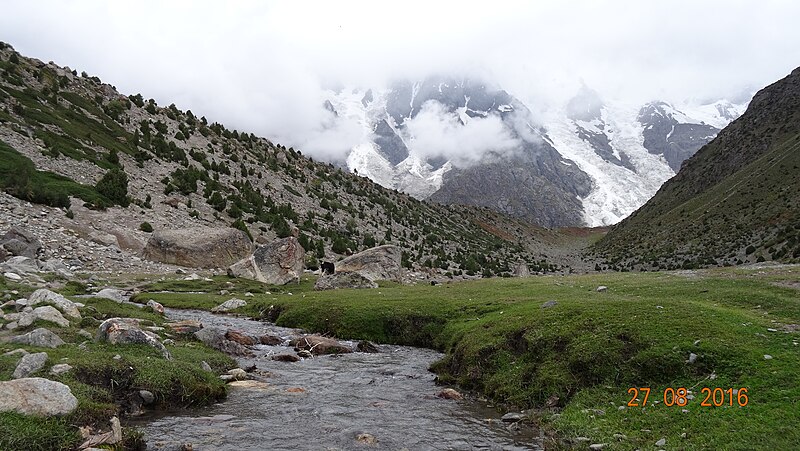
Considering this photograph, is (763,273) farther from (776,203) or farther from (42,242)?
(776,203)

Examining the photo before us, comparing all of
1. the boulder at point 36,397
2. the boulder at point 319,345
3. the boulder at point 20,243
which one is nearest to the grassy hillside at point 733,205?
the boulder at point 319,345

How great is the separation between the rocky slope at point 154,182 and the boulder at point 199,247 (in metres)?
2.27

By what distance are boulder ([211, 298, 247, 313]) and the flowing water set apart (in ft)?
53.1

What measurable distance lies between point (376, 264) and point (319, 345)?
3028 cm

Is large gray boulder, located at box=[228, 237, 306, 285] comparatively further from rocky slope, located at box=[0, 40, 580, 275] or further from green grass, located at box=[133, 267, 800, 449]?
green grass, located at box=[133, 267, 800, 449]

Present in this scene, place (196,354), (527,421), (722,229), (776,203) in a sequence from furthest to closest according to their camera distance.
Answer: (722,229), (776,203), (196,354), (527,421)

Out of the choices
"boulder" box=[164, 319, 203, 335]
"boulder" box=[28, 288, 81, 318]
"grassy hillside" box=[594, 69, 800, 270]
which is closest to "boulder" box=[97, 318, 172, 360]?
"boulder" box=[28, 288, 81, 318]

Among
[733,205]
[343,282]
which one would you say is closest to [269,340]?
[343,282]

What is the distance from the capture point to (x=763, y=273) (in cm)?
3105

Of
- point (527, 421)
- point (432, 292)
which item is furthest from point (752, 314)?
point (432, 292)

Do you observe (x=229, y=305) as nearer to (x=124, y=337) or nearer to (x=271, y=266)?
(x=271, y=266)

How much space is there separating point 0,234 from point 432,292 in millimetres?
36451

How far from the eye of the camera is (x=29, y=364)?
13570 mm
